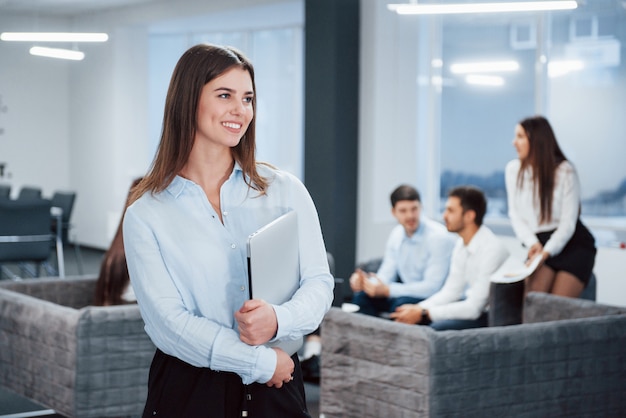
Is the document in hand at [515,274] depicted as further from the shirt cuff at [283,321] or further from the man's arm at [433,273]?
the shirt cuff at [283,321]

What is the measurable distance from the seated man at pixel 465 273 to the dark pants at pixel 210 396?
8.48 ft

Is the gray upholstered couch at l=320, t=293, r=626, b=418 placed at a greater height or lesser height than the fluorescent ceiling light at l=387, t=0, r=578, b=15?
lesser

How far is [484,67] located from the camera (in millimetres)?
8305

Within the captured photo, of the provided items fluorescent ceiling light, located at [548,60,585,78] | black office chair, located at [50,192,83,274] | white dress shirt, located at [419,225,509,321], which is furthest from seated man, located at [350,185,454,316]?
black office chair, located at [50,192,83,274]

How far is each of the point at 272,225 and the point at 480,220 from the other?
2959 mm

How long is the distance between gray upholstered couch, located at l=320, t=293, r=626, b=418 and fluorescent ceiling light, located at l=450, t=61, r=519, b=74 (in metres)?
4.92

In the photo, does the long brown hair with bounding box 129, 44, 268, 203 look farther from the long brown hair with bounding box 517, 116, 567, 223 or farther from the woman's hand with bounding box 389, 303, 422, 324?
the long brown hair with bounding box 517, 116, 567, 223

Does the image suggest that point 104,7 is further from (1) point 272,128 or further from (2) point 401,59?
(2) point 401,59

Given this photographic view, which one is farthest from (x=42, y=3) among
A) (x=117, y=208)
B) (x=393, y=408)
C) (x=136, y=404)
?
(x=393, y=408)

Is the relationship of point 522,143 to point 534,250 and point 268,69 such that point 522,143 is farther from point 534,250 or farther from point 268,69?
point 268,69

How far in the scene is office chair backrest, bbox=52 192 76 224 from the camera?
8609 mm

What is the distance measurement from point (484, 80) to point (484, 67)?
0.13m

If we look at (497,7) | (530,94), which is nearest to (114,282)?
(497,7)

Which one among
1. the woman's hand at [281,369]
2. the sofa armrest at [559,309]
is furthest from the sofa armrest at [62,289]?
the woman's hand at [281,369]
